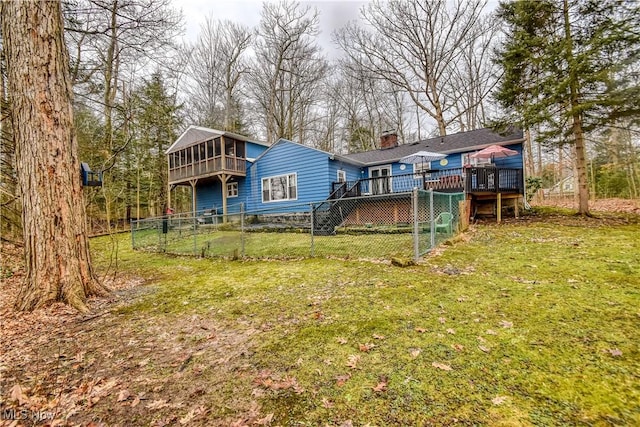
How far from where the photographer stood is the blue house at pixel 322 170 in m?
11.5

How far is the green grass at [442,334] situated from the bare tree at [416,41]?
49.4 feet

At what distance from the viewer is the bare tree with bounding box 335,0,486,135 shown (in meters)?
16.4

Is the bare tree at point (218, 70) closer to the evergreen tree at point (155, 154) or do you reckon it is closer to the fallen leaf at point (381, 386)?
the evergreen tree at point (155, 154)

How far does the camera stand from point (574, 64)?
8.88 metres

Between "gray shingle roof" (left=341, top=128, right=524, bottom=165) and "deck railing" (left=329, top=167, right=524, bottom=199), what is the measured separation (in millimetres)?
1379

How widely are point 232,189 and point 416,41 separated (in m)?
14.3

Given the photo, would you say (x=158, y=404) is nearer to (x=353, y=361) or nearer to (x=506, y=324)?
(x=353, y=361)

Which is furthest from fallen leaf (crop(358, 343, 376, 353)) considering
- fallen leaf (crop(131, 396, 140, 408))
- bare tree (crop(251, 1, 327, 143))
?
bare tree (crop(251, 1, 327, 143))

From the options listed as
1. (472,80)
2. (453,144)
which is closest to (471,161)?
(453,144)

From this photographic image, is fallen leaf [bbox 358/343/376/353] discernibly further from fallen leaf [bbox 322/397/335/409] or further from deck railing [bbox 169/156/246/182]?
deck railing [bbox 169/156/246/182]

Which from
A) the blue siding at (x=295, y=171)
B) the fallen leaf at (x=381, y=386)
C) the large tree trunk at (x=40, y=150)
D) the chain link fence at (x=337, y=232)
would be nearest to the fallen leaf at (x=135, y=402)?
the fallen leaf at (x=381, y=386)

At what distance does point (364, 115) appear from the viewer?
2534 cm

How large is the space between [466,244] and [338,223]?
17.4 feet

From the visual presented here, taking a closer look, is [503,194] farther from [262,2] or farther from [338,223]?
[262,2]
